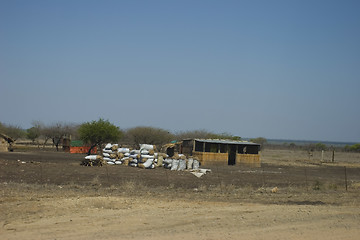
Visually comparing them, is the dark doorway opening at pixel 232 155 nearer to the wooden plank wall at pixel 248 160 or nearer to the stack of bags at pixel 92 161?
the wooden plank wall at pixel 248 160

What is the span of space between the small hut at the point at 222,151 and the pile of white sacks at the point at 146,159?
5875 millimetres

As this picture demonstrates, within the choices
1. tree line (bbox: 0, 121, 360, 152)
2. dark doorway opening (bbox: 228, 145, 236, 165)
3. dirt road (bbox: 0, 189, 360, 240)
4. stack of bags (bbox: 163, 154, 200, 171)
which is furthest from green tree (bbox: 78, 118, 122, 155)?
dirt road (bbox: 0, 189, 360, 240)

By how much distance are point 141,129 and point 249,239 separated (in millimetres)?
69286

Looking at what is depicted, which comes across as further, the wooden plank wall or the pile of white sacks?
the wooden plank wall

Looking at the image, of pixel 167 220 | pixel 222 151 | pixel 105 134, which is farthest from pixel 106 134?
pixel 167 220

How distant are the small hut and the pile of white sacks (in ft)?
19.3

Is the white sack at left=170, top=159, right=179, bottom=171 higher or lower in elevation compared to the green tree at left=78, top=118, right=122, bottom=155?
lower

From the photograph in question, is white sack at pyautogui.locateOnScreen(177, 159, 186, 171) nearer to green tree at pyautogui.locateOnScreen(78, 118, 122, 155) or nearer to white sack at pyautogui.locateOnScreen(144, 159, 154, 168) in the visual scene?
white sack at pyautogui.locateOnScreen(144, 159, 154, 168)

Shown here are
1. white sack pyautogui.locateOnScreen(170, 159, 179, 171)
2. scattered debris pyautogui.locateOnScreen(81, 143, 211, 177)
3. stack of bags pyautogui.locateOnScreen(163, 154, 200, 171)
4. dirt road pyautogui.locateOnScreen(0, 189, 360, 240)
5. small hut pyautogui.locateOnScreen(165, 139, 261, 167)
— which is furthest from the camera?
small hut pyautogui.locateOnScreen(165, 139, 261, 167)

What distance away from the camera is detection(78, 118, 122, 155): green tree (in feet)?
160

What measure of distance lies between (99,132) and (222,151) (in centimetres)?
1434

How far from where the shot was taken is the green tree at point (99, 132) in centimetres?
4881

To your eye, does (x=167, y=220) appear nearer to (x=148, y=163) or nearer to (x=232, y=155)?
(x=148, y=163)

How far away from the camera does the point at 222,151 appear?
44969 mm
